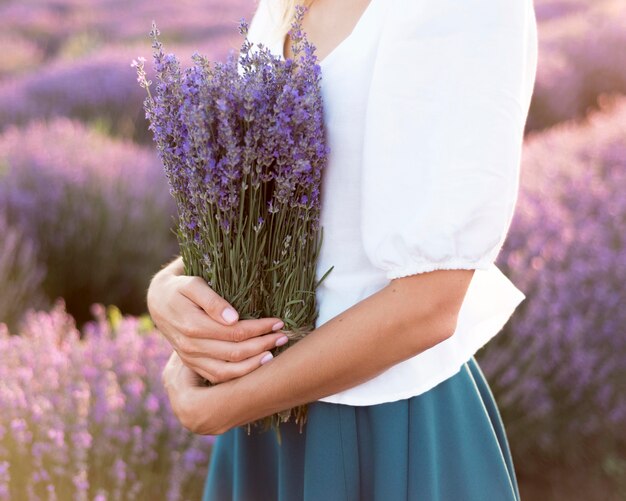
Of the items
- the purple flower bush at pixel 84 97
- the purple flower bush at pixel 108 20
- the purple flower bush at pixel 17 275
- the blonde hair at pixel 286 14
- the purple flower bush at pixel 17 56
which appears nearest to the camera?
the blonde hair at pixel 286 14

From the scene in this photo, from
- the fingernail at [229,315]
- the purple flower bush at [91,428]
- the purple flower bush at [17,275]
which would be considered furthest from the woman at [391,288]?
the purple flower bush at [17,275]

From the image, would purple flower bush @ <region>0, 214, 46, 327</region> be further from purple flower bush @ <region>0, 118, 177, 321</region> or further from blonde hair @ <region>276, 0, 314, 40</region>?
blonde hair @ <region>276, 0, 314, 40</region>

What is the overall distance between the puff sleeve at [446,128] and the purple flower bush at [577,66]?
546 centimetres

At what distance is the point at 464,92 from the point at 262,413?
492 millimetres

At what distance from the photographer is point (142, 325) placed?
268 cm

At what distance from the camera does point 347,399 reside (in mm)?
1030

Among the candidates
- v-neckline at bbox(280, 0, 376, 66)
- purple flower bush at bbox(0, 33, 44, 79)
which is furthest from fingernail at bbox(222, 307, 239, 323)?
purple flower bush at bbox(0, 33, 44, 79)

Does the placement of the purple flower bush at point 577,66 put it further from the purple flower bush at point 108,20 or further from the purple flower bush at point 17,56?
the purple flower bush at point 17,56

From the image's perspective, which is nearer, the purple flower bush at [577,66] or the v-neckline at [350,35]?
the v-neckline at [350,35]

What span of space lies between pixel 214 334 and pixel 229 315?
0.13 ft

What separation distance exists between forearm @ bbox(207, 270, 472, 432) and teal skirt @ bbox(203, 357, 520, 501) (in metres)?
0.11

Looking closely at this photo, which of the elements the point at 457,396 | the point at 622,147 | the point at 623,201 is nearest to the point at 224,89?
the point at 457,396

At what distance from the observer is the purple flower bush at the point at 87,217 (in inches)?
150

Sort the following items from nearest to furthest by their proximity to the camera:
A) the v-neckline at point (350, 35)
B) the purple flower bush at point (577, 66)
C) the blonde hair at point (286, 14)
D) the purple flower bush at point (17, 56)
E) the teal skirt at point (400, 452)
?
1. the v-neckline at point (350, 35)
2. the teal skirt at point (400, 452)
3. the blonde hair at point (286, 14)
4. the purple flower bush at point (577, 66)
5. the purple flower bush at point (17, 56)
